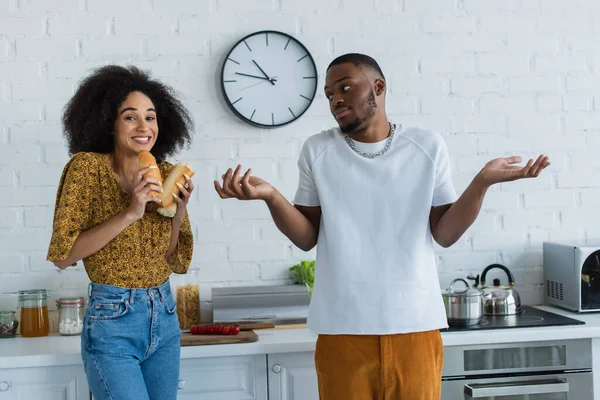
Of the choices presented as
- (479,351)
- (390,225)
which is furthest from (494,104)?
(390,225)

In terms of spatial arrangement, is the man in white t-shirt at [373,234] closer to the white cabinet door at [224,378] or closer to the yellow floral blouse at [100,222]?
the yellow floral blouse at [100,222]

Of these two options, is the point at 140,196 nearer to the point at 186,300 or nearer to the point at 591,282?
the point at 186,300

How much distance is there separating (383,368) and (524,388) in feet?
3.11

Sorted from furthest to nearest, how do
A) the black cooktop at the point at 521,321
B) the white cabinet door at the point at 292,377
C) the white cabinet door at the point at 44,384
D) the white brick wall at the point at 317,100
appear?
1. the white brick wall at the point at 317,100
2. the black cooktop at the point at 521,321
3. the white cabinet door at the point at 292,377
4. the white cabinet door at the point at 44,384

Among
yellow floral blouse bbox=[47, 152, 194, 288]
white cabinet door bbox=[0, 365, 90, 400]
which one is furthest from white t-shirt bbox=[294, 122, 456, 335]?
white cabinet door bbox=[0, 365, 90, 400]

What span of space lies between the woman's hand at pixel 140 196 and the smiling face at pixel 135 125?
14cm

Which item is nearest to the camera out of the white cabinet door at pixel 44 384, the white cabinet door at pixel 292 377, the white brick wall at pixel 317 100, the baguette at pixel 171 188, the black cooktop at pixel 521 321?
the baguette at pixel 171 188

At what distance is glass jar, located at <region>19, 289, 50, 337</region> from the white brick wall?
0.15 meters

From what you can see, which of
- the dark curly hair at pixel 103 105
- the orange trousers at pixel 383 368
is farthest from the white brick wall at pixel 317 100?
the orange trousers at pixel 383 368

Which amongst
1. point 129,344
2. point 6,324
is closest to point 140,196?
point 129,344

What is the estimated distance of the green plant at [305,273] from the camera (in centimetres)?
304

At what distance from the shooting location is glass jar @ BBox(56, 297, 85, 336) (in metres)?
2.80

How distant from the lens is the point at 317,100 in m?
3.14

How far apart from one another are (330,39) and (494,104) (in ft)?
2.56
